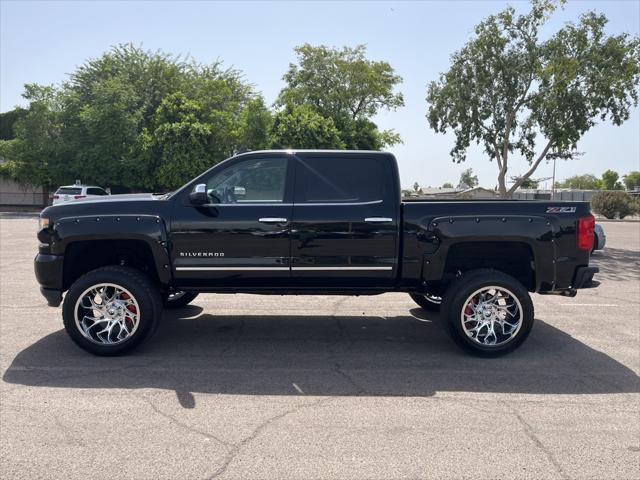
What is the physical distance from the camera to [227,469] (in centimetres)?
344

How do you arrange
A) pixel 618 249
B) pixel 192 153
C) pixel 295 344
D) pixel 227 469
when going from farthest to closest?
1. pixel 192 153
2. pixel 618 249
3. pixel 295 344
4. pixel 227 469

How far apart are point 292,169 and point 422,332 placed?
2.53m

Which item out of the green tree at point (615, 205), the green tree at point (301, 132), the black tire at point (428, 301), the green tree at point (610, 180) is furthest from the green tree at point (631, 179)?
the black tire at point (428, 301)

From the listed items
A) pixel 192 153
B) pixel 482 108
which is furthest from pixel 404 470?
pixel 192 153

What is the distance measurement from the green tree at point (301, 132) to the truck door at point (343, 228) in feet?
93.2

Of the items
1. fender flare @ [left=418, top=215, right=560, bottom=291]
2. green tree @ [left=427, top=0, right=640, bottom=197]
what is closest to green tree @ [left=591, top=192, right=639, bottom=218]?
green tree @ [left=427, top=0, right=640, bottom=197]

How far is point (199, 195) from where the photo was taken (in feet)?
18.0

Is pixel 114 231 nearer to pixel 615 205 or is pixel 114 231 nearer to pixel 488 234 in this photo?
pixel 488 234

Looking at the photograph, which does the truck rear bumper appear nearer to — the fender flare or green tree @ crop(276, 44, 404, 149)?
the fender flare

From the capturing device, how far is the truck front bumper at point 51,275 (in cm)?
570

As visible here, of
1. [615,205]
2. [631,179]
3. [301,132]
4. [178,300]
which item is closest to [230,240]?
[178,300]

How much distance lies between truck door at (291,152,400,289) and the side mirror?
899 millimetres

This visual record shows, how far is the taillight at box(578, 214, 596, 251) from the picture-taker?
18.9ft

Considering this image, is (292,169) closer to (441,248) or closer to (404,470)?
(441,248)
